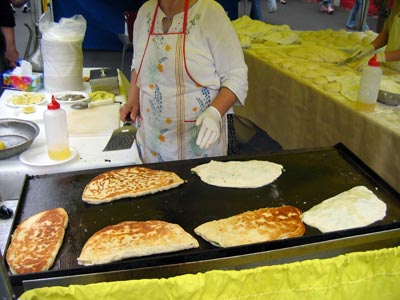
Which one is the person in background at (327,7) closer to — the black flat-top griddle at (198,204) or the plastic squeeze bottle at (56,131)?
the black flat-top griddle at (198,204)

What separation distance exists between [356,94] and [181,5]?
152 cm

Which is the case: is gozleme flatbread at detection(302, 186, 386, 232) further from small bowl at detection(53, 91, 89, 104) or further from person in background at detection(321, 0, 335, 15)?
person in background at detection(321, 0, 335, 15)

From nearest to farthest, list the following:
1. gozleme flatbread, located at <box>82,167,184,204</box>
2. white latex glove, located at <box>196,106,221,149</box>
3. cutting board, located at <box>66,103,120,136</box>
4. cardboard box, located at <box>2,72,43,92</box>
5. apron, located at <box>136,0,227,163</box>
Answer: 1. gozleme flatbread, located at <box>82,167,184,204</box>
2. white latex glove, located at <box>196,106,221,149</box>
3. apron, located at <box>136,0,227,163</box>
4. cutting board, located at <box>66,103,120,136</box>
5. cardboard box, located at <box>2,72,43,92</box>

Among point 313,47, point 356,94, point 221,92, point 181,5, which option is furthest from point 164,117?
point 313,47

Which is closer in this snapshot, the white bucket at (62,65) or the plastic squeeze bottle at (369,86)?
the plastic squeeze bottle at (369,86)

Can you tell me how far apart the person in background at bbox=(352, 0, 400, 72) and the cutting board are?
2.19m

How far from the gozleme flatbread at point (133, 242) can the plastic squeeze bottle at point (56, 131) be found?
2.16ft

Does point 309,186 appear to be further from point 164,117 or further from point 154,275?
point 164,117

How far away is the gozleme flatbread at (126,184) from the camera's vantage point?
4.23ft

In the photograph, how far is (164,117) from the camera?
193cm

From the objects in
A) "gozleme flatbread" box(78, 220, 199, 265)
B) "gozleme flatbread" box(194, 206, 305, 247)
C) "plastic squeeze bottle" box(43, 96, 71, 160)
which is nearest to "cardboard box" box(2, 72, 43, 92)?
"plastic squeeze bottle" box(43, 96, 71, 160)

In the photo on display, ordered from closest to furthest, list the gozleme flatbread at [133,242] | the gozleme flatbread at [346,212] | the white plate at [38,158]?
1. the gozleme flatbread at [133,242]
2. the gozleme flatbread at [346,212]
3. the white plate at [38,158]

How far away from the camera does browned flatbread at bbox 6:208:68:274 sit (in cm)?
99

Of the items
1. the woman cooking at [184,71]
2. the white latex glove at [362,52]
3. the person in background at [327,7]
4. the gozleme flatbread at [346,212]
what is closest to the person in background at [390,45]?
the white latex glove at [362,52]
